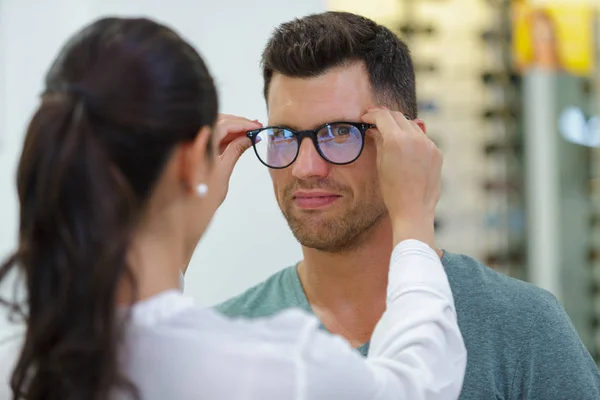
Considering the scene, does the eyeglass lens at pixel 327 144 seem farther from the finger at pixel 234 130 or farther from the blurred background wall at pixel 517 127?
the blurred background wall at pixel 517 127

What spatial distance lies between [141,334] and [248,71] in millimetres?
1504

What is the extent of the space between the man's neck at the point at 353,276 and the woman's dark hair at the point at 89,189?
82cm

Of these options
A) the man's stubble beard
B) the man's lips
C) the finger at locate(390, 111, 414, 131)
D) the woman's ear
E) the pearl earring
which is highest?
the woman's ear

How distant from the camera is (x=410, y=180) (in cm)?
126

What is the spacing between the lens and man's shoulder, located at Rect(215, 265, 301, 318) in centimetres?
171

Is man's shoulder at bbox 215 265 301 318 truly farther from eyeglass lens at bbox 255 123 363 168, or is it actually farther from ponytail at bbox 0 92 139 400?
ponytail at bbox 0 92 139 400

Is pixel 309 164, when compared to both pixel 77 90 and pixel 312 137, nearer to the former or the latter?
pixel 312 137

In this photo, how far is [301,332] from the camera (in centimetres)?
93

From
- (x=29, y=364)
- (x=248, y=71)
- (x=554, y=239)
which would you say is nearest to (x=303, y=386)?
(x=29, y=364)

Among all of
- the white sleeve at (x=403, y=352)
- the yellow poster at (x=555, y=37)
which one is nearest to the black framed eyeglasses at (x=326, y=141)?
the white sleeve at (x=403, y=352)

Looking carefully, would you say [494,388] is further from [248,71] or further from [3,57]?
[3,57]

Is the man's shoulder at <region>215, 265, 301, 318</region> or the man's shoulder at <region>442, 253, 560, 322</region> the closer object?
the man's shoulder at <region>442, 253, 560, 322</region>

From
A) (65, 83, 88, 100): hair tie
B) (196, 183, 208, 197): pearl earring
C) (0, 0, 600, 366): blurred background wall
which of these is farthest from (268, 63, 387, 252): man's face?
(0, 0, 600, 366): blurred background wall

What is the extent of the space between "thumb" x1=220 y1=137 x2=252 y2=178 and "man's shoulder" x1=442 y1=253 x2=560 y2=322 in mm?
443
